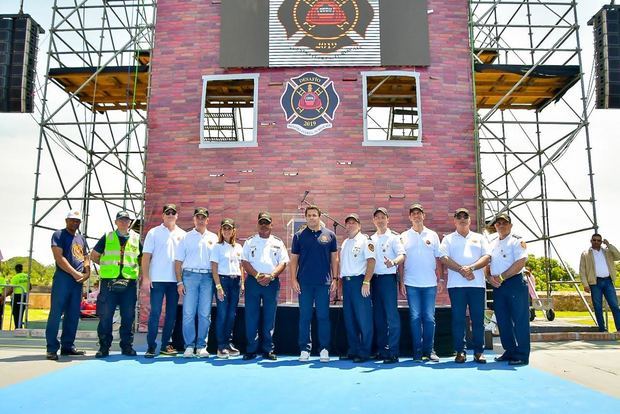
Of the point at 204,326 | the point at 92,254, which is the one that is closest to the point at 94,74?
the point at 92,254

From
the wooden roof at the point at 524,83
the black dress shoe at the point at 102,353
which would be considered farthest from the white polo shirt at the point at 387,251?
the wooden roof at the point at 524,83

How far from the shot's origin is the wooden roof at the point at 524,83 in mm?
10836

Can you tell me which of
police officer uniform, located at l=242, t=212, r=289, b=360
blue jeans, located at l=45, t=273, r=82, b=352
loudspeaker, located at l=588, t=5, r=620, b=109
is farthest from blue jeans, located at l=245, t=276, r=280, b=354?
loudspeaker, located at l=588, t=5, r=620, b=109

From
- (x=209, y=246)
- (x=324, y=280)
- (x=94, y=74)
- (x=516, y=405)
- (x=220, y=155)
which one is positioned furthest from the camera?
(x=94, y=74)

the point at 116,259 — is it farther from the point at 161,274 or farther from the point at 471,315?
the point at 471,315

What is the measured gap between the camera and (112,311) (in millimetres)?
6168

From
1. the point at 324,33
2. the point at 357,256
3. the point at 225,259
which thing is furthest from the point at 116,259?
the point at 324,33

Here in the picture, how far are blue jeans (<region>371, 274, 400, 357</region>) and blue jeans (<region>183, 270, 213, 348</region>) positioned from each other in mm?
2126

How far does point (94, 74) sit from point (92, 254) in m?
6.18

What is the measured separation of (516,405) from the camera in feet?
12.6

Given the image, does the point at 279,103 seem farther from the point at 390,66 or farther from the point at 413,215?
the point at 413,215

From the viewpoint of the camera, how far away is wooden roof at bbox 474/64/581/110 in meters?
10.8

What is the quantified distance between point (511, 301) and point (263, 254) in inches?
122

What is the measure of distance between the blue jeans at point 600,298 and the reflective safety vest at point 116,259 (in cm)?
844
